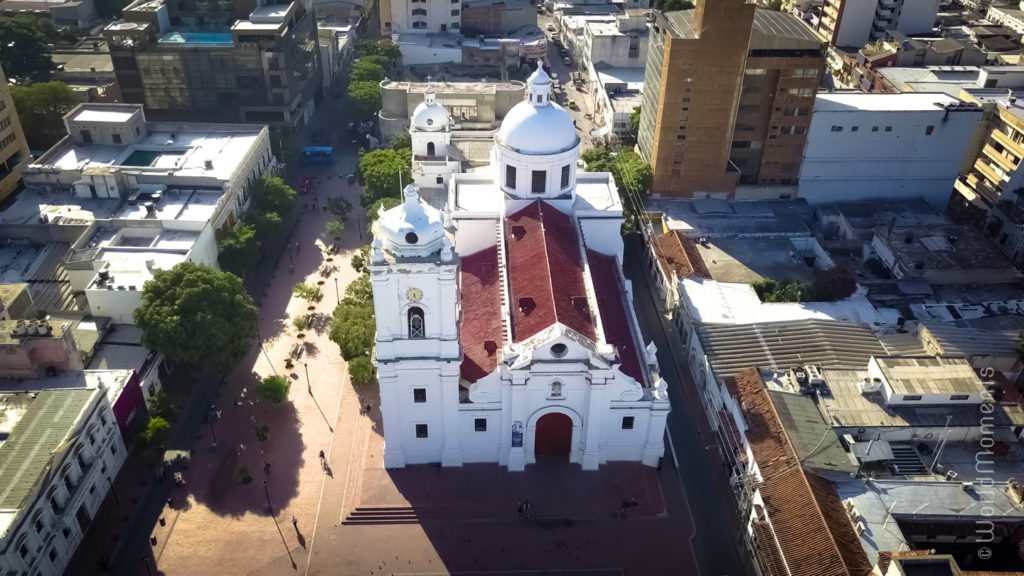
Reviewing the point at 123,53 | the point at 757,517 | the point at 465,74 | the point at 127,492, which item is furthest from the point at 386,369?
the point at 465,74

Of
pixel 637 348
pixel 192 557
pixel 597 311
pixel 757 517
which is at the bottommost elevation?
pixel 192 557

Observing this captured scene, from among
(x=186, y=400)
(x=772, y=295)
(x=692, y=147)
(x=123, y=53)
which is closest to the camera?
(x=186, y=400)

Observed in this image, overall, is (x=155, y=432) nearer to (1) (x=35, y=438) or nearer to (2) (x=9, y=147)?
(1) (x=35, y=438)

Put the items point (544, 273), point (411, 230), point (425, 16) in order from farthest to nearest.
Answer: point (425, 16) → point (544, 273) → point (411, 230)

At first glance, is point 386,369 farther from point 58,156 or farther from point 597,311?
point 58,156

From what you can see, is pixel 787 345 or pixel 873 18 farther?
pixel 873 18

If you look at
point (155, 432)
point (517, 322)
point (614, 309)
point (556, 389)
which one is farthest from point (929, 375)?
point (155, 432)
